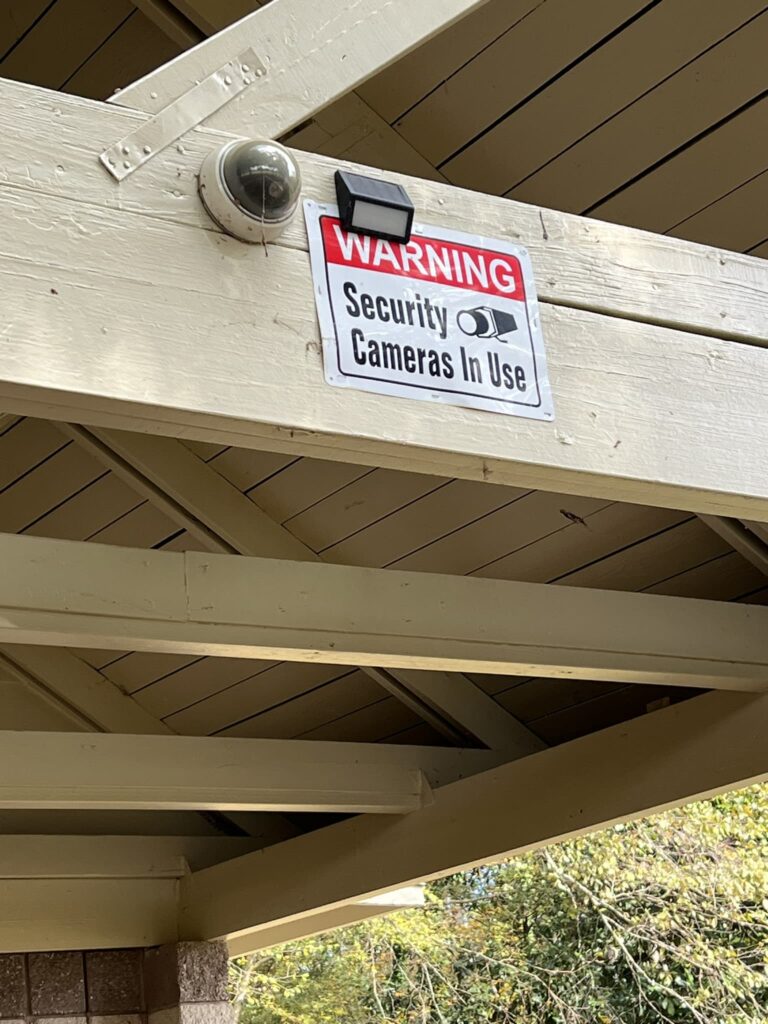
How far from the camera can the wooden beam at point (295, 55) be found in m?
1.40

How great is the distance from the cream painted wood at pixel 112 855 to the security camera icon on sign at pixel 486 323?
3.25 m

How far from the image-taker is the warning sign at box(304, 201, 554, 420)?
143cm

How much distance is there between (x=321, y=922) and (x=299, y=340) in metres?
3.56

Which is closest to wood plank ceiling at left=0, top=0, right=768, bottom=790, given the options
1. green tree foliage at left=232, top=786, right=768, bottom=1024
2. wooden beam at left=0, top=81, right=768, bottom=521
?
wooden beam at left=0, top=81, right=768, bottom=521

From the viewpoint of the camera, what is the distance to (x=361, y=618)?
2.76 metres

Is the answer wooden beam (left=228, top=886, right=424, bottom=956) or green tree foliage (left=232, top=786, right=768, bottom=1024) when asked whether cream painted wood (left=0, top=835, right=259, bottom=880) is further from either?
green tree foliage (left=232, top=786, right=768, bottom=1024)

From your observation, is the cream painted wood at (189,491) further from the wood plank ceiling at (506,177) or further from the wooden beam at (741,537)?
the wooden beam at (741,537)

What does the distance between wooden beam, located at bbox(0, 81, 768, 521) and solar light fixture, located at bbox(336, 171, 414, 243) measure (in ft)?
0.10

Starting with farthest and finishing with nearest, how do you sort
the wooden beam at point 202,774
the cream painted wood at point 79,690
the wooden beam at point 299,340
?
the cream painted wood at point 79,690, the wooden beam at point 202,774, the wooden beam at point 299,340

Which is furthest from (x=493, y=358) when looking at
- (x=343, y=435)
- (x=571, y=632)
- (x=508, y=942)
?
(x=508, y=942)

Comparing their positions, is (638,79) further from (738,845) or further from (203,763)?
(738,845)

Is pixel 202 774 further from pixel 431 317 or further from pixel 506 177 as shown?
pixel 431 317

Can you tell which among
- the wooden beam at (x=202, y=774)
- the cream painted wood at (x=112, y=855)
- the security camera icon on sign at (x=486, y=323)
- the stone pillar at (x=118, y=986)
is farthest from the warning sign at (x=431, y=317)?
the stone pillar at (x=118, y=986)

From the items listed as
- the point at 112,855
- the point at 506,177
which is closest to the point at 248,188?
the point at 506,177
